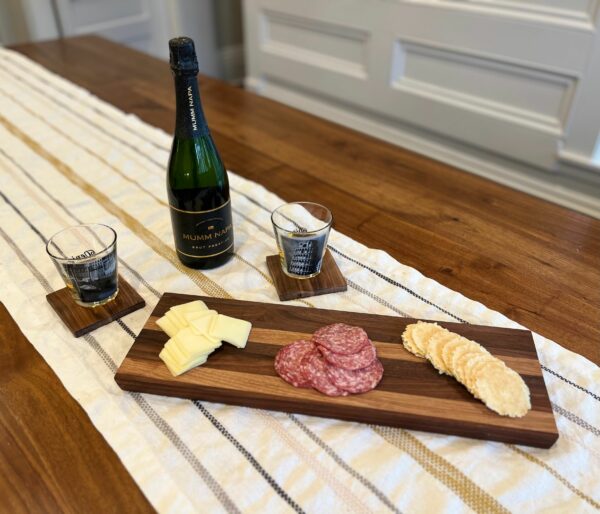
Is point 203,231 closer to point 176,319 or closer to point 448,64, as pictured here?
point 176,319

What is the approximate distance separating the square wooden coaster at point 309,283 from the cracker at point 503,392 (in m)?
0.24

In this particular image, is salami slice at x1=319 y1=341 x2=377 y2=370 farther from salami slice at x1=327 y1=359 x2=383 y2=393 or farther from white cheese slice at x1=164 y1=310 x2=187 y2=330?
white cheese slice at x1=164 y1=310 x2=187 y2=330

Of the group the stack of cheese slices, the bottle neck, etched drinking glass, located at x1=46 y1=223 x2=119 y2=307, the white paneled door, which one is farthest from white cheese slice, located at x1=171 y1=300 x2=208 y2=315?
the white paneled door

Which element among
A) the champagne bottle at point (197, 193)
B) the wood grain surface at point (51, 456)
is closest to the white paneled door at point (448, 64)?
the champagne bottle at point (197, 193)

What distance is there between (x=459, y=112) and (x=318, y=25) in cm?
79

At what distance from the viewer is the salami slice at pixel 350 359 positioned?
526 millimetres

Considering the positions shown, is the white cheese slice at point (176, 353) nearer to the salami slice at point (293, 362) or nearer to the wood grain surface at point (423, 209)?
the salami slice at point (293, 362)

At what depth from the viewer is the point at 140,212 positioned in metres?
0.89

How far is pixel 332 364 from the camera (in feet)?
1.73

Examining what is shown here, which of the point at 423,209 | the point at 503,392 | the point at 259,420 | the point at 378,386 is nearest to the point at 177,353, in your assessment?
the point at 259,420

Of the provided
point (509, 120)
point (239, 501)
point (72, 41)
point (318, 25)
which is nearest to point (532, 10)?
point (509, 120)

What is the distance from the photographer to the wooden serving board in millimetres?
495

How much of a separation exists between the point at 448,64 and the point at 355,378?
1.63 metres

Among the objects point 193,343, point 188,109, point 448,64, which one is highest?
point 188,109
